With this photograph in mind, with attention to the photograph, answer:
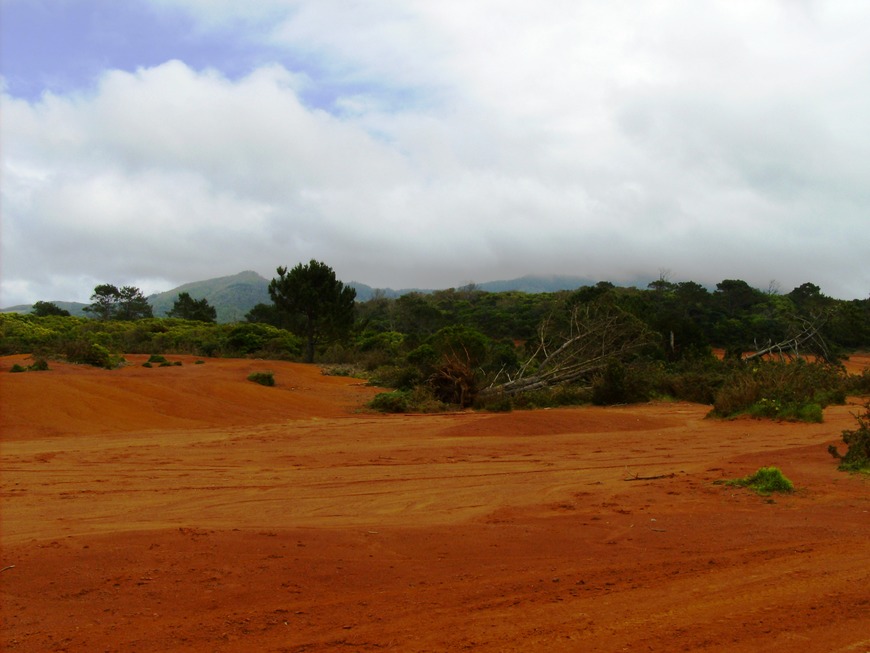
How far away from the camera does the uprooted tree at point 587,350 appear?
73.3 ft

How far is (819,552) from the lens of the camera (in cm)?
555

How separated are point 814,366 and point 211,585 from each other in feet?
71.9

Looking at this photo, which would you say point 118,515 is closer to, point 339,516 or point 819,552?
point 339,516

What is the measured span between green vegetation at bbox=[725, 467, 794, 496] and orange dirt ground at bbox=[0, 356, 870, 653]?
0.92 ft

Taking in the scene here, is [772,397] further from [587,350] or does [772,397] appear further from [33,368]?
[33,368]

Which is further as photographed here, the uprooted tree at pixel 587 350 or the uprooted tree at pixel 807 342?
the uprooted tree at pixel 807 342

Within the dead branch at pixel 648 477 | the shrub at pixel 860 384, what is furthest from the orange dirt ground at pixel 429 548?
the shrub at pixel 860 384

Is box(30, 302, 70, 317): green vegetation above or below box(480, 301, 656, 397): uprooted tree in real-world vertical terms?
above

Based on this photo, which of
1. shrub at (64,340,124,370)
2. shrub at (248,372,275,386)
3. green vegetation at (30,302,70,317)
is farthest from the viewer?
green vegetation at (30,302,70,317)

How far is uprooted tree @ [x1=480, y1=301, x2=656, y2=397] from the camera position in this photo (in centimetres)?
2234

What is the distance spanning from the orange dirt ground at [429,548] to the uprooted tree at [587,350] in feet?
32.1

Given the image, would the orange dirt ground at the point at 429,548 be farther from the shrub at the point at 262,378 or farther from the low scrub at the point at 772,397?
the shrub at the point at 262,378

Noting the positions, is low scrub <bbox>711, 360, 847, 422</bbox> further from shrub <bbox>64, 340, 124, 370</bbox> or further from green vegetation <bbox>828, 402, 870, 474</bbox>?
shrub <bbox>64, 340, 124, 370</bbox>

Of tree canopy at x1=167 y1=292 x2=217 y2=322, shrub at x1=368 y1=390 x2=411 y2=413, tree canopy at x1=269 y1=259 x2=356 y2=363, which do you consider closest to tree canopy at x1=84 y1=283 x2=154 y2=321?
tree canopy at x1=167 y1=292 x2=217 y2=322
